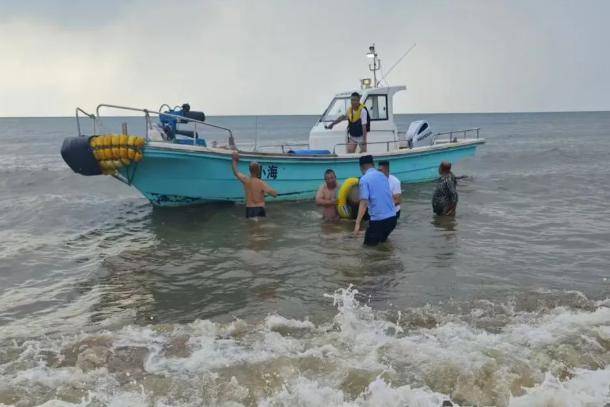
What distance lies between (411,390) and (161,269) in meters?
4.82

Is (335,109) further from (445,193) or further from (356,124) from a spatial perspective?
(445,193)

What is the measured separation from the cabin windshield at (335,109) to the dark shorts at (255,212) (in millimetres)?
4629

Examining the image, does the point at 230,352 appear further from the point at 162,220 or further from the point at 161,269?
the point at 162,220

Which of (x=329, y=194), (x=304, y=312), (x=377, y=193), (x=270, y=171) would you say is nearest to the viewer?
(x=304, y=312)

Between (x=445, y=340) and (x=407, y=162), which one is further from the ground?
(x=407, y=162)

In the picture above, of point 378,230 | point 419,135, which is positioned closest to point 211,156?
point 378,230

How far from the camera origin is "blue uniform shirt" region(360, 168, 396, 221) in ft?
26.5

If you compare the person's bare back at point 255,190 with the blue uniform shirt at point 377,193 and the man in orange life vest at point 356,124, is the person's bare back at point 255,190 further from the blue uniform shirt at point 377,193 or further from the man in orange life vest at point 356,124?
the man in orange life vest at point 356,124

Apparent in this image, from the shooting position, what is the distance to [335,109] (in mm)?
14883

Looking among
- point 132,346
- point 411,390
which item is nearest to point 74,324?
point 132,346

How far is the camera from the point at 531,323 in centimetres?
555

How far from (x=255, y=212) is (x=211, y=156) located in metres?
1.51

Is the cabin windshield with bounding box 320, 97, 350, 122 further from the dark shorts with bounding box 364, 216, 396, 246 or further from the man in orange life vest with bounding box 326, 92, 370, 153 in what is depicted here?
the dark shorts with bounding box 364, 216, 396, 246

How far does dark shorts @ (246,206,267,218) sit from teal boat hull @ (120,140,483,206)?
1.28m
